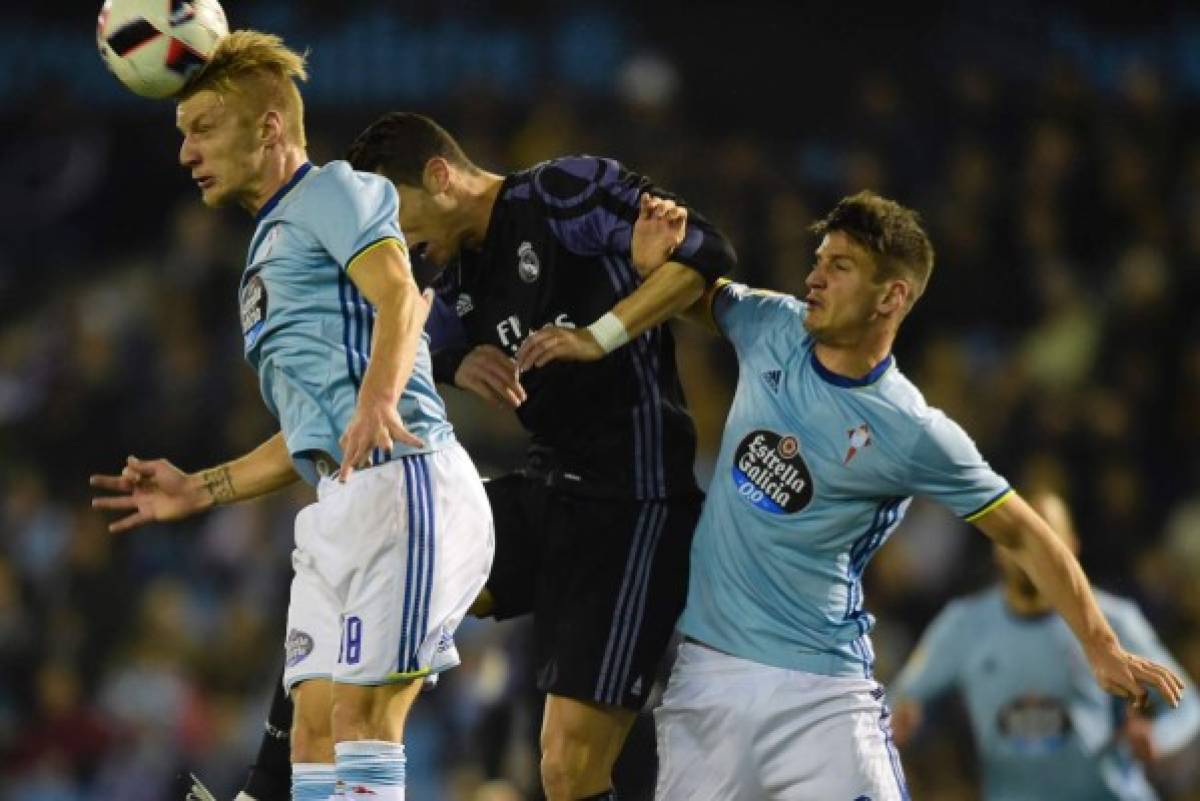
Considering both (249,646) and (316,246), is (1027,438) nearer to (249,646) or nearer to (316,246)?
(249,646)

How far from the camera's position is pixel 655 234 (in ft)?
16.6

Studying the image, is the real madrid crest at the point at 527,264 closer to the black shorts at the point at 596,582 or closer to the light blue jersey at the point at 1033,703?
the black shorts at the point at 596,582

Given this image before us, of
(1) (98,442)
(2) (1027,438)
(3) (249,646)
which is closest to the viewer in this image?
(2) (1027,438)

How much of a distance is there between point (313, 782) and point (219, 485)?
80cm

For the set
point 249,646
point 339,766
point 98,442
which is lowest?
point 339,766

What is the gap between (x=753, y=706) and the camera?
507 cm

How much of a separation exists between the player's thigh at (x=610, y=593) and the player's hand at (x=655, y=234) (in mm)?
594

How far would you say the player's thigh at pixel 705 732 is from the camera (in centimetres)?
509

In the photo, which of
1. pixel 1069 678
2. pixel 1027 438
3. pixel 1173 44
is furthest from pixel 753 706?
pixel 1173 44

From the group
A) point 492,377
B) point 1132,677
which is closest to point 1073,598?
point 1132,677

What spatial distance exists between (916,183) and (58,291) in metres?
4.93

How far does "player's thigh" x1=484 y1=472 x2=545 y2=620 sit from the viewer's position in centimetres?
534

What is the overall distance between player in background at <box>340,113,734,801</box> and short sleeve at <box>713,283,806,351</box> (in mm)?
158

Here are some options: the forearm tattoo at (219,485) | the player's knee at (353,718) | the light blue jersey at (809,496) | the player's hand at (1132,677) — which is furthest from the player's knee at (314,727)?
the player's hand at (1132,677)
